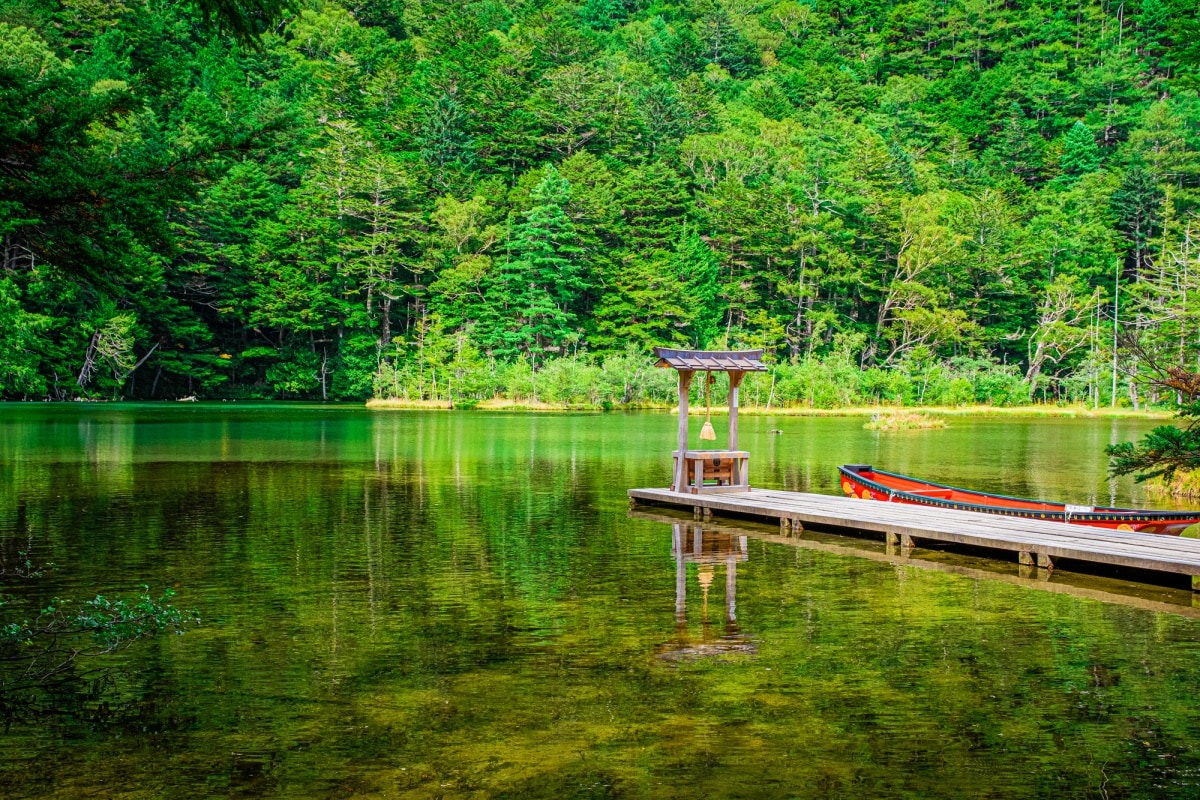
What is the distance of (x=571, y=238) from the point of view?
6900 cm

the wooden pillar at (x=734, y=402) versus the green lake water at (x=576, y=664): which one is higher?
the wooden pillar at (x=734, y=402)

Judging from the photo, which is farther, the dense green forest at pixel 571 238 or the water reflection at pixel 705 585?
the dense green forest at pixel 571 238

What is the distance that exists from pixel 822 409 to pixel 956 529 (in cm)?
4542

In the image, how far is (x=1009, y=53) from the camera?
104 metres

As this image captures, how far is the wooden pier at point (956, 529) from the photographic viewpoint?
1170 centimetres

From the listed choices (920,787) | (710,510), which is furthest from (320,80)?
(920,787)

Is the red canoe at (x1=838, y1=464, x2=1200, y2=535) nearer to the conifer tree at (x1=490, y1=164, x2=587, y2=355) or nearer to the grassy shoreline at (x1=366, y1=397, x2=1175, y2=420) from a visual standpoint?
the grassy shoreline at (x1=366, y1=397, x2=1175, y2=420)

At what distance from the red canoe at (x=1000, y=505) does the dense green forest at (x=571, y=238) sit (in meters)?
41.3

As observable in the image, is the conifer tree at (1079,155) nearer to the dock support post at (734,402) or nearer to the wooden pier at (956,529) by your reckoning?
the dock support post at (734,402)

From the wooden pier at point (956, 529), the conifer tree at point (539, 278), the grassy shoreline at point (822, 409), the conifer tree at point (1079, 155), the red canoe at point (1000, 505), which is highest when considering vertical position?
the conifer tree at point (1079, 155)

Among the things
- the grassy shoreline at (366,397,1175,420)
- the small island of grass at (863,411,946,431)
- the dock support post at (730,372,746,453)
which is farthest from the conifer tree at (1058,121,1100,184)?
the dock support post at (730,372,746,453)

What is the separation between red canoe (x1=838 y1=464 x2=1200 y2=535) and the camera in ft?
45.8

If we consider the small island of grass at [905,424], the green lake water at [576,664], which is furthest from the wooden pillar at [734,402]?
the small island of grass at [905,424]

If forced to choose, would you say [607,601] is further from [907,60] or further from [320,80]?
[907,60]
